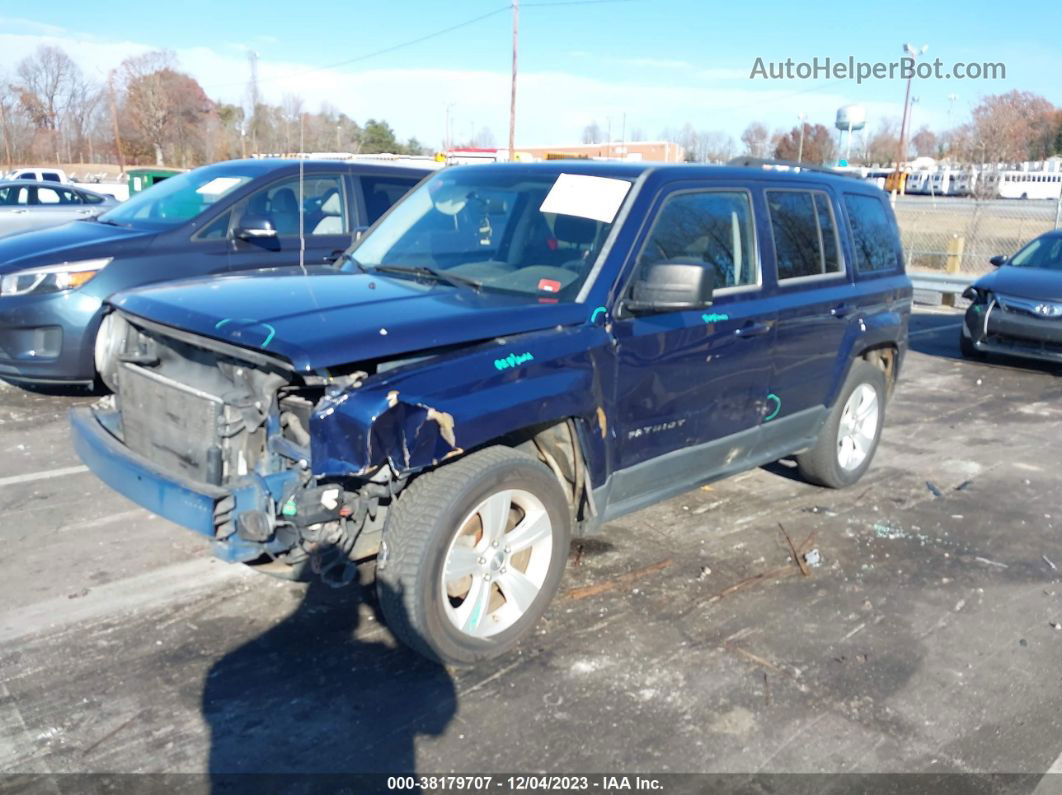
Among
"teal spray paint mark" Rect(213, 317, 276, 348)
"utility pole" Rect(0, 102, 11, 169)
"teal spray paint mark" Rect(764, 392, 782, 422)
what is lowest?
"teal spray paint mark" Rect(764, 392, 782, 422)

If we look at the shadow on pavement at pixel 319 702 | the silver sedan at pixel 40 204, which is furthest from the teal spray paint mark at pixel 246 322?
the silver sedan at pixel 40 204

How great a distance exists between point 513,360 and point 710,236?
1.54 m

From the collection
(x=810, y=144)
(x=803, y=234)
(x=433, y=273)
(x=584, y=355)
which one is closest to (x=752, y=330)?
(x=803, y=234)

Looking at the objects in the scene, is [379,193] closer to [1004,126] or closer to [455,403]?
[455,403]

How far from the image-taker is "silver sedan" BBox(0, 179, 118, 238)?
48.7 feet

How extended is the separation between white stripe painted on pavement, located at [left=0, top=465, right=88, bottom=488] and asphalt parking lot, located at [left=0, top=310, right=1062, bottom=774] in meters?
0.02

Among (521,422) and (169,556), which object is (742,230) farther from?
(169,556)

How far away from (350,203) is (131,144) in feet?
178

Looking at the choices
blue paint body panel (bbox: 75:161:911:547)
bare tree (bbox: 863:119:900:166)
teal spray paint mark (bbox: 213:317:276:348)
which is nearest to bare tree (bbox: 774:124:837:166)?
bare tree (bbox: 863:119:900:166)

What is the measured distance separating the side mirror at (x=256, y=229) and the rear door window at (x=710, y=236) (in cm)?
339

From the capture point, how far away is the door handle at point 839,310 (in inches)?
207

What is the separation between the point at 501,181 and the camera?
15.2 ft

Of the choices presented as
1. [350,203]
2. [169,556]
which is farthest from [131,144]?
[169,556]

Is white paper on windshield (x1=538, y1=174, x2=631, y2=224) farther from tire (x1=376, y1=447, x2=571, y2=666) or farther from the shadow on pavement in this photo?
the shadow on pavement
